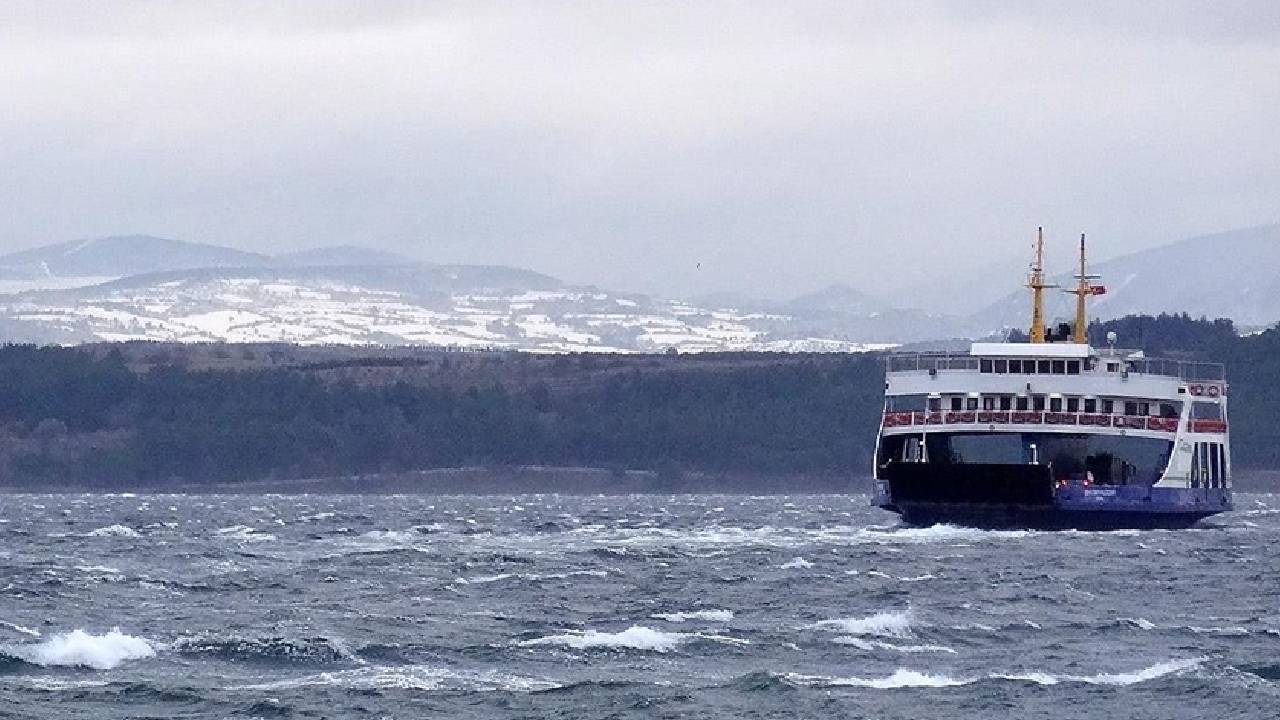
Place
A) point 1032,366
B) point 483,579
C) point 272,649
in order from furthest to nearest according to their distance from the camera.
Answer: point 1032,366 < point 483,579 < point 272,649

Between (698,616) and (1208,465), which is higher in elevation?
(1208,465)

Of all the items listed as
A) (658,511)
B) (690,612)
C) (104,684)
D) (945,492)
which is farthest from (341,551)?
(658,511)

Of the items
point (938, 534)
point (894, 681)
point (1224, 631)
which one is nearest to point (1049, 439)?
point (938, 534)

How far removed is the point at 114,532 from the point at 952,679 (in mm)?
62663

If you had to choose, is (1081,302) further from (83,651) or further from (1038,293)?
(83,651)

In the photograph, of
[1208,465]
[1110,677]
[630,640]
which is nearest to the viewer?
[1110,677]

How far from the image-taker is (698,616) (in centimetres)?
5838

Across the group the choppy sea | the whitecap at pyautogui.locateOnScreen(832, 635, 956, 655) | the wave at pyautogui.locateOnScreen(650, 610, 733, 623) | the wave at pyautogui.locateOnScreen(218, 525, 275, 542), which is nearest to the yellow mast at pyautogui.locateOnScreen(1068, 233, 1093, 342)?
the choppy sea

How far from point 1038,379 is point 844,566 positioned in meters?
28.5

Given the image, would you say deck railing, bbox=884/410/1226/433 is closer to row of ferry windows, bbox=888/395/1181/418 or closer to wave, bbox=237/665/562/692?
row of ferry windows, bbox=888/395/1181/418

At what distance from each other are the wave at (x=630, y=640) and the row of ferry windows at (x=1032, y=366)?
5258 cm

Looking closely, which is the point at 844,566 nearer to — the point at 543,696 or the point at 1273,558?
the point at 1273,558

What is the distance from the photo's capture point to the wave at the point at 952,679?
1820 inches

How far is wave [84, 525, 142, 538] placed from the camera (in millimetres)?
102312
